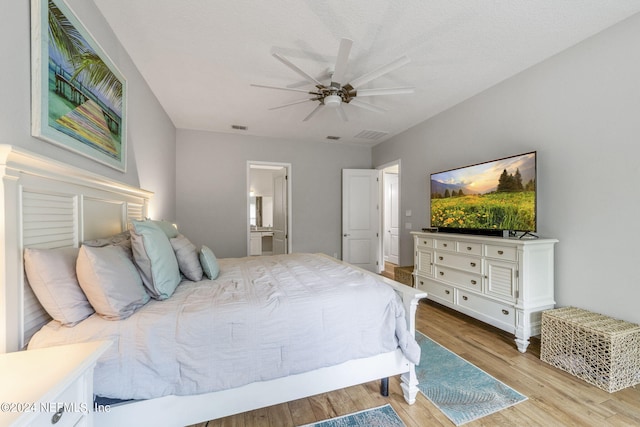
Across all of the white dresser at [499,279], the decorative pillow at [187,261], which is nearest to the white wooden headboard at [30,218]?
the decorative pillow at [187,261]

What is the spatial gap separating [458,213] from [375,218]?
7.01ft

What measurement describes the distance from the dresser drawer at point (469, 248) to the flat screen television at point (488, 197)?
0.21 meters

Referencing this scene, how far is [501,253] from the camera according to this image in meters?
2.47

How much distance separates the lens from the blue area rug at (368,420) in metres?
1.52

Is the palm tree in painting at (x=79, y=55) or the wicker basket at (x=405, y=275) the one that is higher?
the palm tree in painting at (x=79, y=55)

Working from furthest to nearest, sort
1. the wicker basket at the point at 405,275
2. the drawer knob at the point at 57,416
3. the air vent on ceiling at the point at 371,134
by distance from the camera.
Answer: the air vent on ceiling at the point at 371,134 → the wicker basket at the point at 405,275 → the drawer knob at the point at 57,416

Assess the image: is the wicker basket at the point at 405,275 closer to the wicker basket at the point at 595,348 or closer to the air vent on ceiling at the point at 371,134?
the wicker basket at the point at 595,348

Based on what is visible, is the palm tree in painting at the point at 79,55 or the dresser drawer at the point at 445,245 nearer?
the palm tree in painting at the point at 79,55

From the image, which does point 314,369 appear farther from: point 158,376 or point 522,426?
point 522,426

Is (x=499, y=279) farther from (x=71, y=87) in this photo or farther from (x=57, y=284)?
(x=71, y=87)

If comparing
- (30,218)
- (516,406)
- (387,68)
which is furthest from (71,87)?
(516,406)

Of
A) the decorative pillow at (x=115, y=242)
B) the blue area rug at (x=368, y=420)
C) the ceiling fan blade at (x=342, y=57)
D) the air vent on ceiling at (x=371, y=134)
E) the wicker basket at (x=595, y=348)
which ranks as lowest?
the blue area rug at (x=368, y=420)

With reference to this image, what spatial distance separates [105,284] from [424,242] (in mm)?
3275

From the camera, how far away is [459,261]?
2922 millimetres
